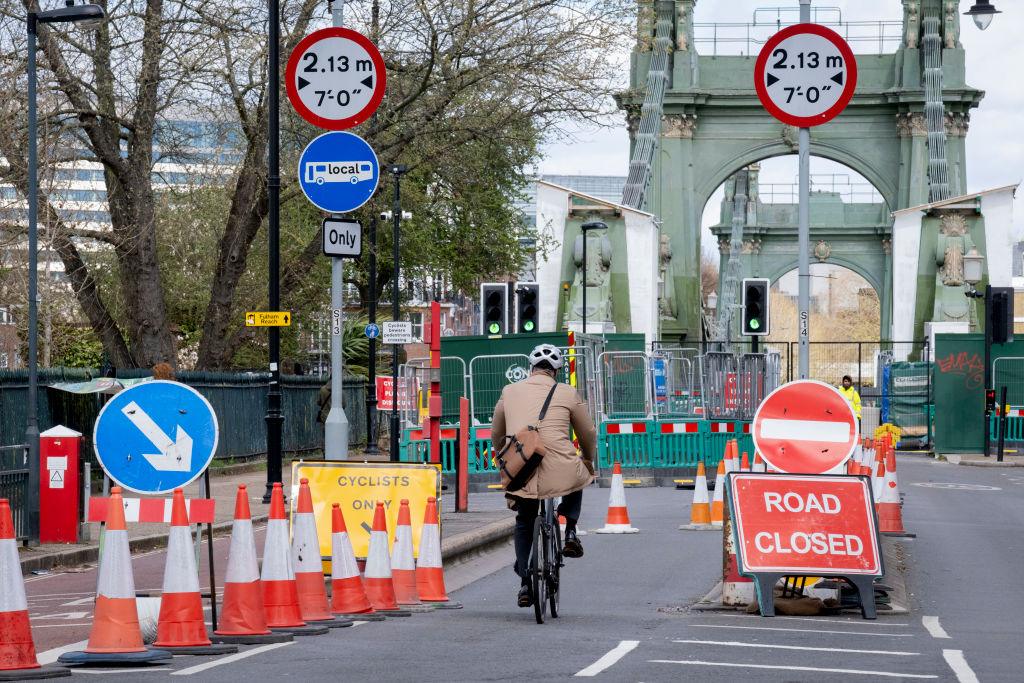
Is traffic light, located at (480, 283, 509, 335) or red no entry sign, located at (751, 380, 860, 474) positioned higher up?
traffic light, located at (480, 283, 509, 335)

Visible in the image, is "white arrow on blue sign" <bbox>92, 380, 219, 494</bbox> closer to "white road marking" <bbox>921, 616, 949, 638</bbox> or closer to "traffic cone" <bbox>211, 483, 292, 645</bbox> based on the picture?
"traffic cone" <bbox>211, 483, 292, 645</bbox>

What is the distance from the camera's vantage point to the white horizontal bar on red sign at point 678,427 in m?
30.2

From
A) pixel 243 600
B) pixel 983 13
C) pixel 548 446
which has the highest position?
pixel 983 13

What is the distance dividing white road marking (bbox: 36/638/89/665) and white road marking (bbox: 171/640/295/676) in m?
0.87

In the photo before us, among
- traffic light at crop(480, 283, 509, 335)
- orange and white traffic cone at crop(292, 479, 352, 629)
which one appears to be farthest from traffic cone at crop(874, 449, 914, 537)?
traffic light at crop(480, 283, 509, 335)

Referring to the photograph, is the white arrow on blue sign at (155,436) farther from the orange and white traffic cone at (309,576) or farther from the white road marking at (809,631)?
the white road marking at (809,631)

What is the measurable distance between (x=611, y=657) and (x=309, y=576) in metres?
2.17

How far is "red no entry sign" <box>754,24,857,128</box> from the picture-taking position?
12039 mm

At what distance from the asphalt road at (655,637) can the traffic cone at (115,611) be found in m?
0.22

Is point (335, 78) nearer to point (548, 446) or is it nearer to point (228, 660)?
point (548, 446)

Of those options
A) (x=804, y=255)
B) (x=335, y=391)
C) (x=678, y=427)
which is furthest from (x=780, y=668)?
(x=678, y=427)

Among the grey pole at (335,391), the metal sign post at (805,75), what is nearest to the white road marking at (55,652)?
the grey pole at (335,391)

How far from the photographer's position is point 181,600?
8.79 metres

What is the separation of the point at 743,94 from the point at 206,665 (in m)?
56.2
